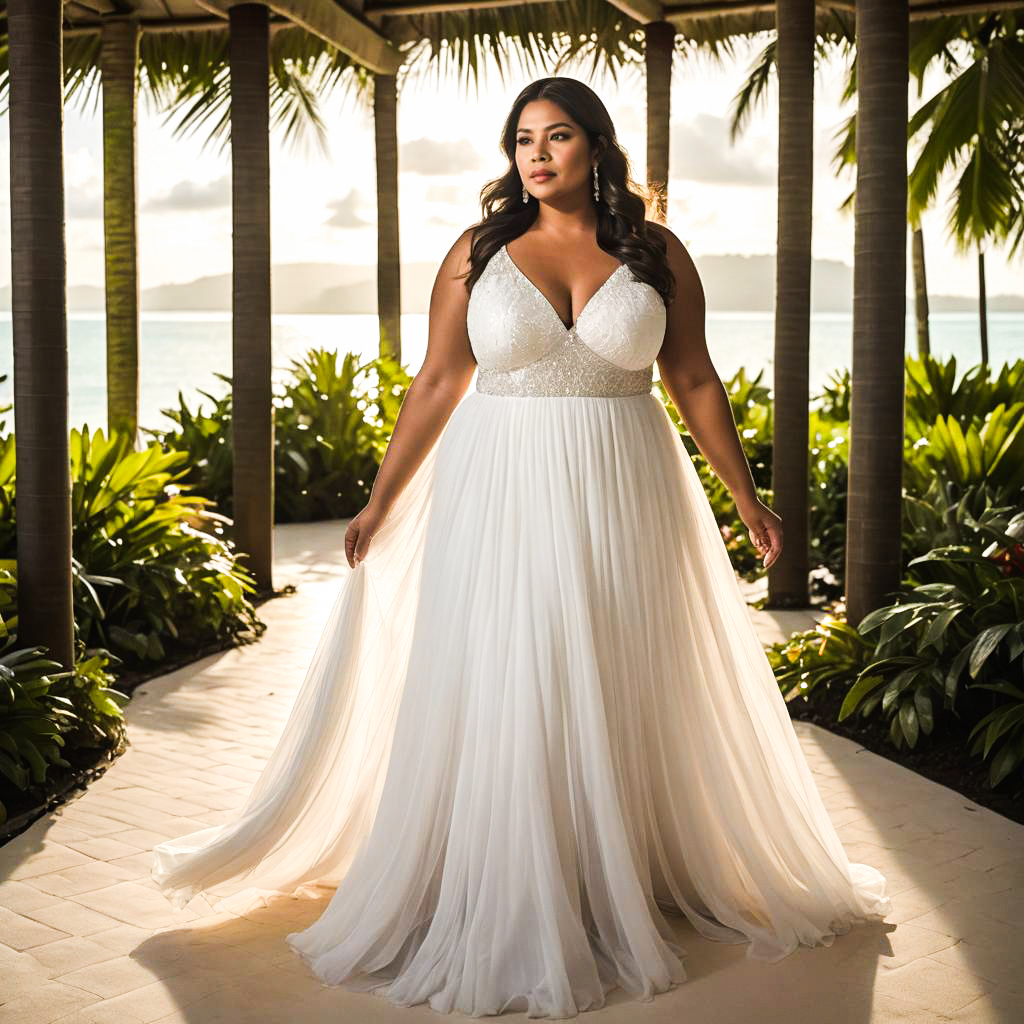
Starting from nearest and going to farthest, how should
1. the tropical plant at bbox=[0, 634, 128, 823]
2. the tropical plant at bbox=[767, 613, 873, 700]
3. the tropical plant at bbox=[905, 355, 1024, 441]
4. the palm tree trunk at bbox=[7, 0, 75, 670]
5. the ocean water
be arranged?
the tropical plant at bbox=[0, 634, 128, 823]
the palm tree trunk at bbox=[7, 0, 75, 670]
the tropical plant at bbox=[767, 613, 873, 700]
the tropical plant at bbox=[905, 355, 1024, 441]
the ocean water

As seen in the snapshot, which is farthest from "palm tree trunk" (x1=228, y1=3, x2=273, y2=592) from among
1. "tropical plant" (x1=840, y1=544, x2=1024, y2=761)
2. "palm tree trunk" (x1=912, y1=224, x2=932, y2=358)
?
"palm tree trunk" (x1=912, y1=224, x2=932, y2=358)

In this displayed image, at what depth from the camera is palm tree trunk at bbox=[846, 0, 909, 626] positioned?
5.58 meters

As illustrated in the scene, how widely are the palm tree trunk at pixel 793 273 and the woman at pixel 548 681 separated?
4060mm

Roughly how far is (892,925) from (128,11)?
24.9 ft

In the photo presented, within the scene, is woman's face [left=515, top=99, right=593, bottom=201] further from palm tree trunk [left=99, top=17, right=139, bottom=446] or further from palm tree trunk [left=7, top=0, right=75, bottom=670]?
palm tree trunk [left=99, top=17, right=139, bottom=446]

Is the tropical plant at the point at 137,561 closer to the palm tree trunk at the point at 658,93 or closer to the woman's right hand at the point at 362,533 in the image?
the woman's right hand at the point at 362,533

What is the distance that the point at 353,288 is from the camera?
78000 mm

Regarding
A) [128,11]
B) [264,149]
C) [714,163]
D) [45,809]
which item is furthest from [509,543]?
[714,163]

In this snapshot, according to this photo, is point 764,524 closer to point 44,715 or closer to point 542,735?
point 542,735

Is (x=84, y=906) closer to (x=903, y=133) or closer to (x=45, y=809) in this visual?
(x=45, y=809)

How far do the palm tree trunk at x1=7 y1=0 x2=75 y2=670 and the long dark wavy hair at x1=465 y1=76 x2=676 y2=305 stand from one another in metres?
1.90

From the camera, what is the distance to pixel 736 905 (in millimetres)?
3588

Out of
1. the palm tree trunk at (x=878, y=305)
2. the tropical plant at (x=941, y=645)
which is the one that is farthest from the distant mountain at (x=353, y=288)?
the tropical plant at (x=941, y=645)

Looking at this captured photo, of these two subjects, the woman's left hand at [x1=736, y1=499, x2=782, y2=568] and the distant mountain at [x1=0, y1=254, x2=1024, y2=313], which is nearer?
the woman's left hand at [x1=736, y1=499, x2=782, y2=568]
